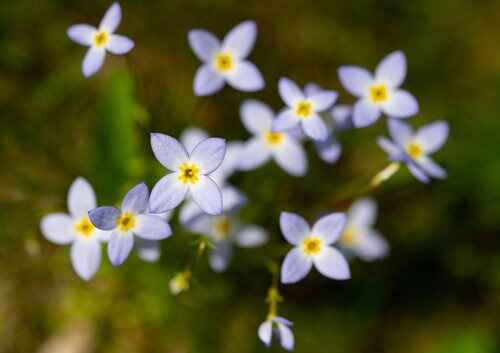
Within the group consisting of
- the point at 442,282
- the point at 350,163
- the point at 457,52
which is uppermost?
the point at 457,52

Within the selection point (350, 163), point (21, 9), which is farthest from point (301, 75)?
point (21, 9)

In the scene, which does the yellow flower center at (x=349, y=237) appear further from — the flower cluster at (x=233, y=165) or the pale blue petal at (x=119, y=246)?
the pale blue petal at (x=119, y=246)

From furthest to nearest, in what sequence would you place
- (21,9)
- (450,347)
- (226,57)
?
(21,9) → (450,347) → (226,57)

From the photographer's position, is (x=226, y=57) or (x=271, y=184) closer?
(x=226, y=57)

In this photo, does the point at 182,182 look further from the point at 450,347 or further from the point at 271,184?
the point at 450,347

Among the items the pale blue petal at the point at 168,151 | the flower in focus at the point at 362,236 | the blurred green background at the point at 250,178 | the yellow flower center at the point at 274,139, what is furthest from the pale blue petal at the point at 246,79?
the flower in focus at the point at 362,236

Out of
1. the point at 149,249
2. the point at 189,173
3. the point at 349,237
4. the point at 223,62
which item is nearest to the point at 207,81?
the point at 223,62

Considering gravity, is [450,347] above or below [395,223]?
below

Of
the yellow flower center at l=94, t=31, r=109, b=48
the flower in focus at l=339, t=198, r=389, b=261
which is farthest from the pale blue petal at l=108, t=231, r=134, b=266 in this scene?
the flower in focus at l=339, t=198, r=389, b=261

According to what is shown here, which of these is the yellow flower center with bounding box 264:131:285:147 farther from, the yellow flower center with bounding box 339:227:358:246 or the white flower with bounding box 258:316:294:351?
the white flower with bounding box 258:316:294:351
